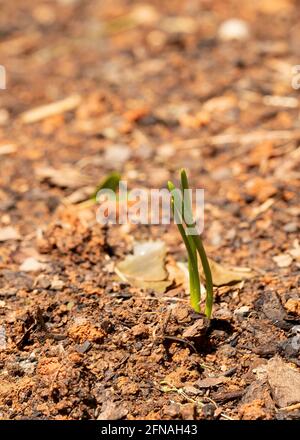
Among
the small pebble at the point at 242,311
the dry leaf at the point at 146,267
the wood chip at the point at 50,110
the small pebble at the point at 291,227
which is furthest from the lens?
the wood chip at the point at 50,110

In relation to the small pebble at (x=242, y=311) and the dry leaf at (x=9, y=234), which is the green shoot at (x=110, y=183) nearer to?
the dry leaf at (x=9, y=234)

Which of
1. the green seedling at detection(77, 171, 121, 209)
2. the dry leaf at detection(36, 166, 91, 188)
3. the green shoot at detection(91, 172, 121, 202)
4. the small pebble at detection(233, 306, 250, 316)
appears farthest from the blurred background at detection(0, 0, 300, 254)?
the small pebble at detection(233, 306, 250, 316)

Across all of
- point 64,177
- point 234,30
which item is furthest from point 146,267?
point 234,30

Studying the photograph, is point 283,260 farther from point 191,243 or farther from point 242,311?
point 191,243

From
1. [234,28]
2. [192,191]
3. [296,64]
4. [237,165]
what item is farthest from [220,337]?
[234,28]

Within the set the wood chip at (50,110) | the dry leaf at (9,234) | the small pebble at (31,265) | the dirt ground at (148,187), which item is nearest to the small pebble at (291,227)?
the dirt ground at (148,187)
